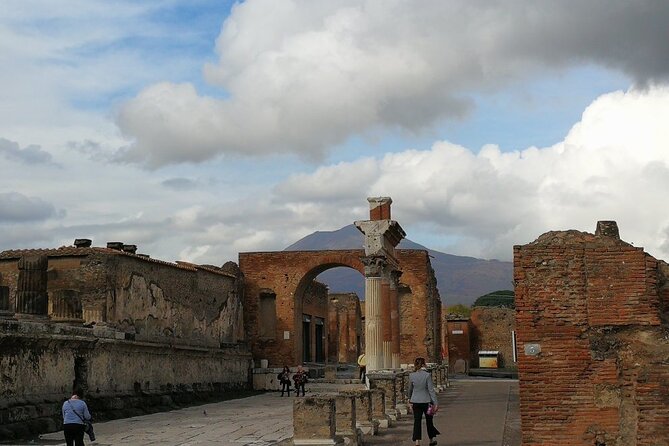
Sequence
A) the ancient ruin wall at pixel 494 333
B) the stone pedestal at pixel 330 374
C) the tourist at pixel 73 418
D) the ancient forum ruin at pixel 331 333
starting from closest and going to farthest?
the ancient forum ruin at pixel 331 333
the tourist at pixel 73 418
the stone pedestal at pixel 330 374
the ancient ruin wall at pixel 494 333

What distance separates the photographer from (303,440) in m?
12.6

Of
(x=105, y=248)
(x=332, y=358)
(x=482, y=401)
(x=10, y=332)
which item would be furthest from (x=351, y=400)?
(x=332, y=358)

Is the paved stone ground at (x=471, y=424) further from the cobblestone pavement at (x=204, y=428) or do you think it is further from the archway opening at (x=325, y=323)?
the archway opening at (x=325, y=323)

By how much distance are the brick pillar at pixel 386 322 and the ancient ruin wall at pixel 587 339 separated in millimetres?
14463

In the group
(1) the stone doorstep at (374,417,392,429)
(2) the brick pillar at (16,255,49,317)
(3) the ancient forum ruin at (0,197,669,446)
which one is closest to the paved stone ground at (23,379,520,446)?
(1) the stone doorstep at (374,417,392,429)

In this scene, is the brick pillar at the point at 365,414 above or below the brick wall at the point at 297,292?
below

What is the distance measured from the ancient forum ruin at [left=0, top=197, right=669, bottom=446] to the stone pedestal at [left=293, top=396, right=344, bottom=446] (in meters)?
0.02

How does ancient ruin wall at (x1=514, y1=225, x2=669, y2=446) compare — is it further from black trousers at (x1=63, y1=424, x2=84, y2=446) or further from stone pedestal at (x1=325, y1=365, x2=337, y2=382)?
stone pedestal at (x1=325, y1=365, x2=337, y2=382)

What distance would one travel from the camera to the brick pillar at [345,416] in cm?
1380

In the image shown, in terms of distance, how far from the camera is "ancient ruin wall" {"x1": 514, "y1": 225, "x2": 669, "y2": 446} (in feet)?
29.7

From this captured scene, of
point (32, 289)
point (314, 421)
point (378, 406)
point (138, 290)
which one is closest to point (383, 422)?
point (378, 406)

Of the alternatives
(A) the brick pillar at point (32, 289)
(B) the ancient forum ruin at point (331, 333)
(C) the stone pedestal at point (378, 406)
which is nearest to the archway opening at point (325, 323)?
(B) the ancient forum ruin at point (331, 333)

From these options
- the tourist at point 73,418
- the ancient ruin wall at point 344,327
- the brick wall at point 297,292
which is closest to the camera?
the tourist at point 73,418

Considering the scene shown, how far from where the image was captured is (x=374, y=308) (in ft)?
78.0
